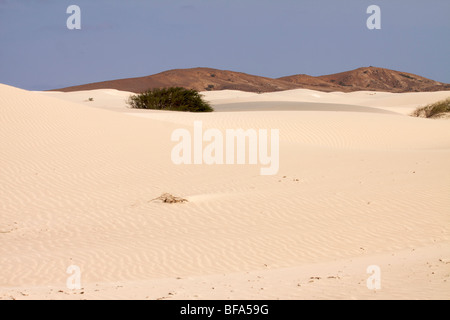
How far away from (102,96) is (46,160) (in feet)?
152

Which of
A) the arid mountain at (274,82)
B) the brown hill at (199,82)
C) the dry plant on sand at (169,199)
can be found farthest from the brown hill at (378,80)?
the dry plant on sand at (169,199)

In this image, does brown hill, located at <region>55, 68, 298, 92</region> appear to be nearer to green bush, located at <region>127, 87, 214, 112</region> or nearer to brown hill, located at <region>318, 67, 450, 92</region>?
brown hill, located at <region>318, 67, 450, 92</region>

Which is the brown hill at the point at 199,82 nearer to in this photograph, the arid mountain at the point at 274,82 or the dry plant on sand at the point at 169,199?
the arid mountain at the point at 274,82

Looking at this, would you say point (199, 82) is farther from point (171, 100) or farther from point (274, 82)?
point (171, 100)

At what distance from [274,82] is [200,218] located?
86.9 metres

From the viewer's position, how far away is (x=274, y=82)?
96.9m

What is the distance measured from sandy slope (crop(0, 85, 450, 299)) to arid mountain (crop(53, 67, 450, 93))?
203 feet

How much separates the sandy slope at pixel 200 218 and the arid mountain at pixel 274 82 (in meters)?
61.9

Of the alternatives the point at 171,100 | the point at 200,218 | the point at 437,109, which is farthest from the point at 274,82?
the point at 200,218

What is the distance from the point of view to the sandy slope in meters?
7.17

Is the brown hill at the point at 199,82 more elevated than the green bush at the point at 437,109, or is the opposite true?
the brown hill at the point at 199,82

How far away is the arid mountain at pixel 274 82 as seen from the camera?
277ft

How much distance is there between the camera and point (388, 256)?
8516 mm
